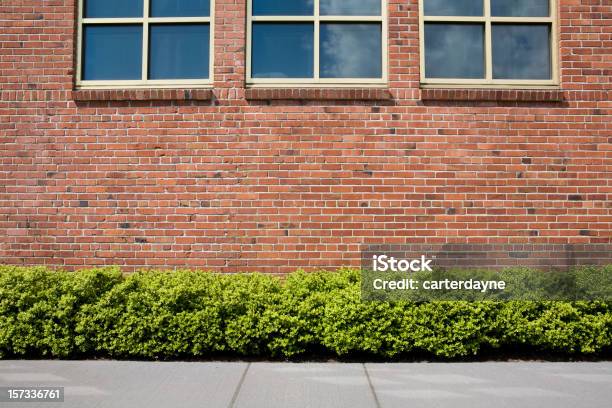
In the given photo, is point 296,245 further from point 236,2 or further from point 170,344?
point 236,2

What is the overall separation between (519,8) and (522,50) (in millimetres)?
549

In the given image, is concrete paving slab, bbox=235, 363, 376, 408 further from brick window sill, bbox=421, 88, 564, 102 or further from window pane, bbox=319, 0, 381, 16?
window pane, bbox=319, 0, 381, 16

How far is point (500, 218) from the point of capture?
641cm

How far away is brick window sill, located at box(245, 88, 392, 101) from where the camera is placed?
648 cm

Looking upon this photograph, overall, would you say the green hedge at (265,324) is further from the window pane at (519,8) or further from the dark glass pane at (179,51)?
the window pane at (519,8)

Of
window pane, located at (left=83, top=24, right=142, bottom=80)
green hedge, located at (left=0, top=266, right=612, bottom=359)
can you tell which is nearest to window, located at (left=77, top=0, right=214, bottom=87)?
window pane, located at (left=83, top=24, right=142, bottom=80)

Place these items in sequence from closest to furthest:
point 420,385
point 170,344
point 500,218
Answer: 1. point 420,385
2. point 170,344
3. point 500,218

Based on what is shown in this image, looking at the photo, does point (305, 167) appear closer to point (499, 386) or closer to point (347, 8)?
point (347, 8)

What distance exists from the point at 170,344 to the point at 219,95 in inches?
121

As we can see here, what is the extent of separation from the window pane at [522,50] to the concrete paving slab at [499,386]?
365 centimetres

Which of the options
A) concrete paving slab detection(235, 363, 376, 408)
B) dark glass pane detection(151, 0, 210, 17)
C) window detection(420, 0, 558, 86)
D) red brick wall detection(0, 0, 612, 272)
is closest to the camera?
concrete paving slab detection(235, 363, 376, 408)

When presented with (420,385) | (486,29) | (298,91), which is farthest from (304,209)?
(486,29)

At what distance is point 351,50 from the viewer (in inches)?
265

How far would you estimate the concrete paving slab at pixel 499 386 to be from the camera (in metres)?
4.07
